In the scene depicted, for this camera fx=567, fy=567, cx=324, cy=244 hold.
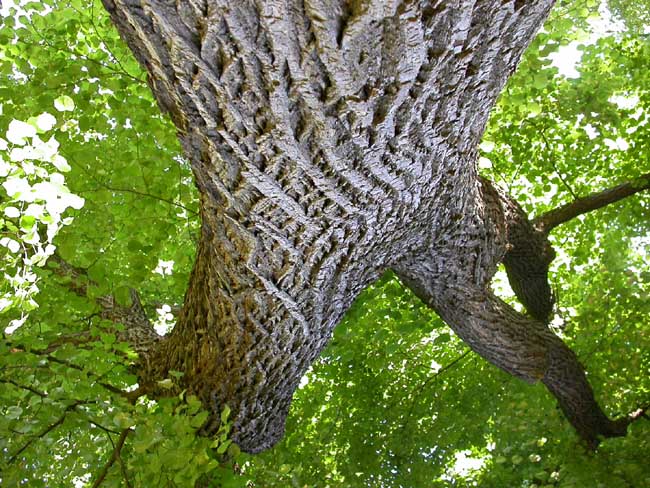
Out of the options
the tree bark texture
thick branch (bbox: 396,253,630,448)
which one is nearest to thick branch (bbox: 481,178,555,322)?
thick branch (bbox: 396,253,630,448)

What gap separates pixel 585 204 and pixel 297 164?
4.33 metres

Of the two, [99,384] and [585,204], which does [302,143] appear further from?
[585,204]

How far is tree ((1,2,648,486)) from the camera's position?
154cm

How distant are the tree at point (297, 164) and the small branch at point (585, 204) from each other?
1854 millimetres

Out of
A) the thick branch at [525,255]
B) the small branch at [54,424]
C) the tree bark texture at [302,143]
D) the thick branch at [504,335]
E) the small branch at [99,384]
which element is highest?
the thick branch at [525,255]

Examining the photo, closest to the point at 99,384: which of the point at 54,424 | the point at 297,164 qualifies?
the point at 54,424

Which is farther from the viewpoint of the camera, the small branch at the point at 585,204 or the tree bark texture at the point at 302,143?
the small branch at the point at 585,204

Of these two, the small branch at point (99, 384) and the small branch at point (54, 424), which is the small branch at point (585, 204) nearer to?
the small branch at point (99, 384)

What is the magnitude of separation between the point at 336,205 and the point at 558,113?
4.71 meters

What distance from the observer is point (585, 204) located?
5379mm

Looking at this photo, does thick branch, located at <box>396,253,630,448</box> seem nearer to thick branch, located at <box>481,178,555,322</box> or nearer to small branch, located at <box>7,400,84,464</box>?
thick branch, located at <box>481,178,555,322</box>

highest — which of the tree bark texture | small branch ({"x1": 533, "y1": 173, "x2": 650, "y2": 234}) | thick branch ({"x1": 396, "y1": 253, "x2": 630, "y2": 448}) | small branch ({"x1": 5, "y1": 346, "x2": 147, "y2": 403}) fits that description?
small branch ({"x1": 533, "y1": 173, "x2": 650, "y2": 234})

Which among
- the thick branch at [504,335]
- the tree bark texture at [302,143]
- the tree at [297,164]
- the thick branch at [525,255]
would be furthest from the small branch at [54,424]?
the thick branch at [525,255]

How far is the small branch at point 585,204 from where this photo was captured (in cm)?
528
